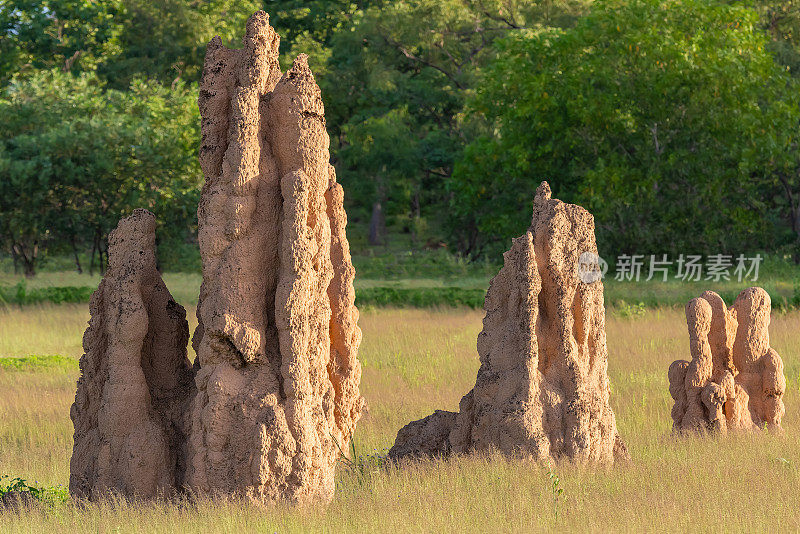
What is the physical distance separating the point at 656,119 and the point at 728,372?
81.8ft

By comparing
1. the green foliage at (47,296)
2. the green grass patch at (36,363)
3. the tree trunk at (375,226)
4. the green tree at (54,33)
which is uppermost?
the green tree at (54,33)

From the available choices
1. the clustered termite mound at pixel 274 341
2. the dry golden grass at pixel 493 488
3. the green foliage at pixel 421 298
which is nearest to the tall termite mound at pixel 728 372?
the dry golden grass at pixel 493 488

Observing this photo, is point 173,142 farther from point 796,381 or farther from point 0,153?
point 796,381

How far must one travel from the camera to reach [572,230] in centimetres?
979

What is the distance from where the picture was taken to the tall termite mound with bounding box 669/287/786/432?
37.0ft

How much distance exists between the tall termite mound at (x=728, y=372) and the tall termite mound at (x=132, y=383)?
5.34 meters

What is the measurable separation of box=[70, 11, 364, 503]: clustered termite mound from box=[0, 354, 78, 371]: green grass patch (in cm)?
A: 917

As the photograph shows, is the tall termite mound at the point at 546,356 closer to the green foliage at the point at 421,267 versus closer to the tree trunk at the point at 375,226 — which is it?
the green foliage at the point at 421,267

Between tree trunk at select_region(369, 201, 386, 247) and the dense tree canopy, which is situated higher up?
the dense tree canopy

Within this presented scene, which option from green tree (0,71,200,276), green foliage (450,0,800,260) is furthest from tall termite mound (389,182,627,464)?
green tree (0,71,200,276)

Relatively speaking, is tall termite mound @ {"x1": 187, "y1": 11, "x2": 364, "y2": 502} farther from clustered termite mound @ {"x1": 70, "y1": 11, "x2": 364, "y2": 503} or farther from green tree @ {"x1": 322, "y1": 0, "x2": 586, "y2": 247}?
green tree @ {"x1": 322, "y1": 0, "x2": 586, "y2": 247}

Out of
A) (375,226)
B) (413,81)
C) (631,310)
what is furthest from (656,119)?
(375,226)

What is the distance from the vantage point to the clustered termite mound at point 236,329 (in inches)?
317

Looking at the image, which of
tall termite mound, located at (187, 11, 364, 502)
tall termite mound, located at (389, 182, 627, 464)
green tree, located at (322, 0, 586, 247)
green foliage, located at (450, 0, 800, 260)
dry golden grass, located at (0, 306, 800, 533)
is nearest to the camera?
dry golden grass, located at (0, 306, 800, 533)
